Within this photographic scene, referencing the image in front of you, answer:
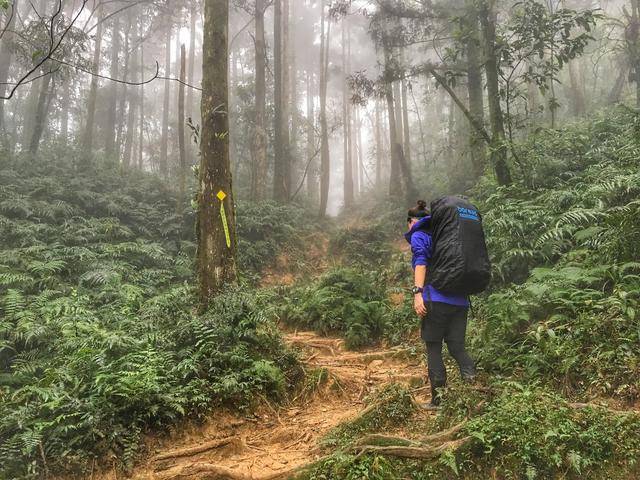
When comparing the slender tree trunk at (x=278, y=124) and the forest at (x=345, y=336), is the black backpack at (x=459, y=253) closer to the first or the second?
the forest at (x=345, y=336)

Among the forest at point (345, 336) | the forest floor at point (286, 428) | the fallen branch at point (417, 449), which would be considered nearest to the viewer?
the fallen branch at point (417, 449)

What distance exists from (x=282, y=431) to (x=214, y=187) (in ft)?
12.5

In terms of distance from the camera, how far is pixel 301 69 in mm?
38812

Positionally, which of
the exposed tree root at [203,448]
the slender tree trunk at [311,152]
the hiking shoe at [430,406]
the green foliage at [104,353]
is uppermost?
the slender tree trunk at [311,152]

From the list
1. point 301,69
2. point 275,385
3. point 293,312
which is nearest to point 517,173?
point 293,312

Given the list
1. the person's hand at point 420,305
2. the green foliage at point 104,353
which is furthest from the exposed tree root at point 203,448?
the person's hand at point 420,305

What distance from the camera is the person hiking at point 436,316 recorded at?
4.31 metres

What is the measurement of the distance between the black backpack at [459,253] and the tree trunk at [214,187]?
11.6ft

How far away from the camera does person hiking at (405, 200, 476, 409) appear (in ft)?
14.1

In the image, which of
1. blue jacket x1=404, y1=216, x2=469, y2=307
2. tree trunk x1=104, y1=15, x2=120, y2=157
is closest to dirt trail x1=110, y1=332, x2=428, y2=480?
blue jacket x1=404, y1=216, x2=469, y2=307

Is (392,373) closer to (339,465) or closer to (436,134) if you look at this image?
(339,465)

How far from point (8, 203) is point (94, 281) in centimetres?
489

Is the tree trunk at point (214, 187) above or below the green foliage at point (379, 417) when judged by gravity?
above

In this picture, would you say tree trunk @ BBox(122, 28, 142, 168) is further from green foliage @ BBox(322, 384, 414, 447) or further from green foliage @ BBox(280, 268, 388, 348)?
green foliage @ BBox(322, 384, 414, 447)
